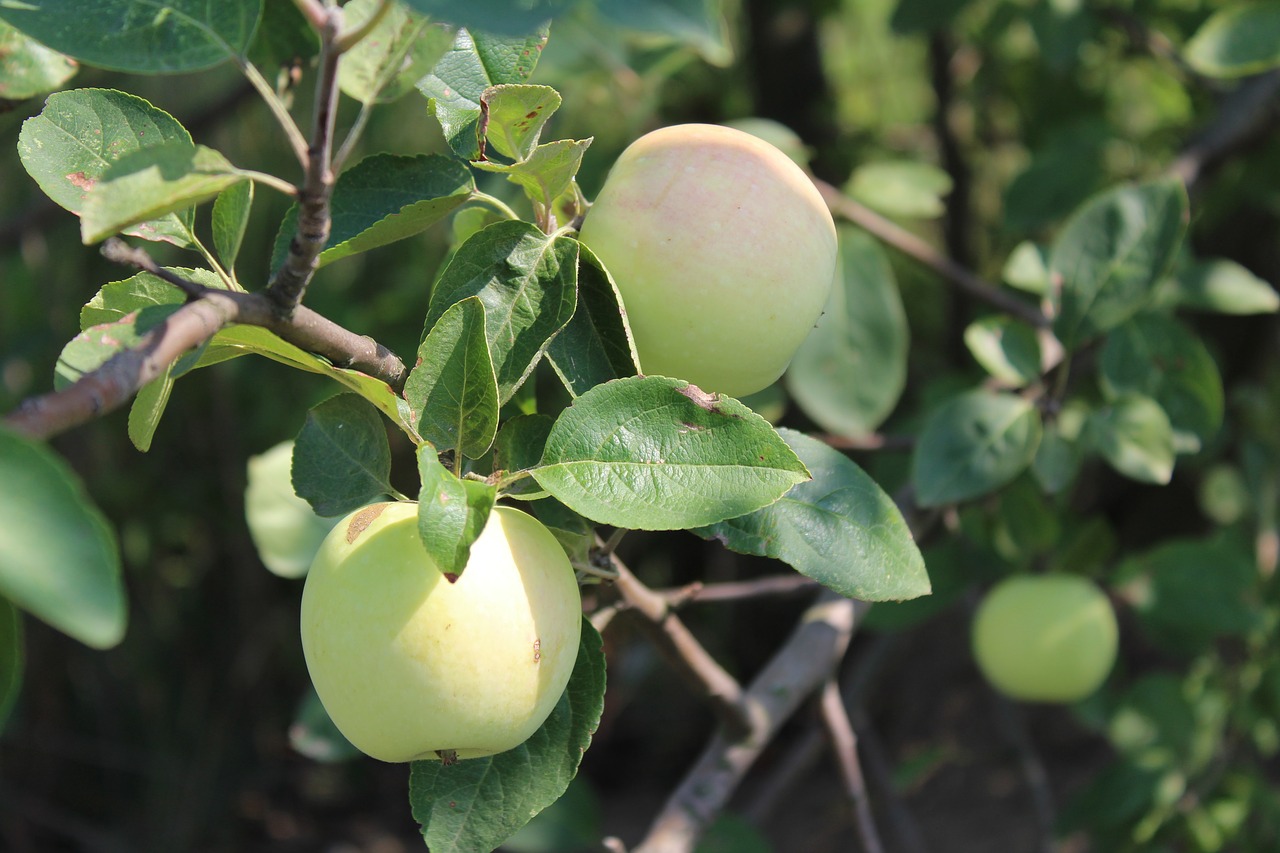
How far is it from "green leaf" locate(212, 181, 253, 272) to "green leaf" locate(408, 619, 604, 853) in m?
0.26

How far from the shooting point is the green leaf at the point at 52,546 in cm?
29

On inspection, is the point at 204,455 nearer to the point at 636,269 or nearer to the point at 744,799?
the point at 744,799

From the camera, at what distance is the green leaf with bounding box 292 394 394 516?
1.69 ft

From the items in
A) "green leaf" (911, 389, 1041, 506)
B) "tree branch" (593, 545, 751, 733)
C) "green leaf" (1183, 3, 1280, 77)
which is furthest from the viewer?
"green leaf" (1183, 3, 1280, 77)

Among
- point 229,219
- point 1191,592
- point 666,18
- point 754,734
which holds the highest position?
point 666,18

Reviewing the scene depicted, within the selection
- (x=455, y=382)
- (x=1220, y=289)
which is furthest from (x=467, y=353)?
(x=1220, y=289)

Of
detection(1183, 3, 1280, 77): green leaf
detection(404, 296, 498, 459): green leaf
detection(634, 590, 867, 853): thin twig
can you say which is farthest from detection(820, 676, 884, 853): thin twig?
detection(1183, 3, 1280, 77): green leaf

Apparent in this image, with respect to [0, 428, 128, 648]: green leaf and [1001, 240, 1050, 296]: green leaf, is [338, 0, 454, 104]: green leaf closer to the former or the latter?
[0, 428, 128, 648]: green leaf

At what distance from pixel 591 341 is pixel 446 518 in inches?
5.9

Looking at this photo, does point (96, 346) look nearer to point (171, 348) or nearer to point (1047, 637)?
point (171, 348)

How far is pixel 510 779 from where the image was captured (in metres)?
0.55

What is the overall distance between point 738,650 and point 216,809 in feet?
3.01

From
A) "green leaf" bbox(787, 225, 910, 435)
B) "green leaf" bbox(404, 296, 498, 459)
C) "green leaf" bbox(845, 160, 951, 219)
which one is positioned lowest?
"green leaf" bbox(787, 225, 910, 435)

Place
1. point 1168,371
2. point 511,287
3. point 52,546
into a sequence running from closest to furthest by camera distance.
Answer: point 52,546
point 511,287
point 1168,371
